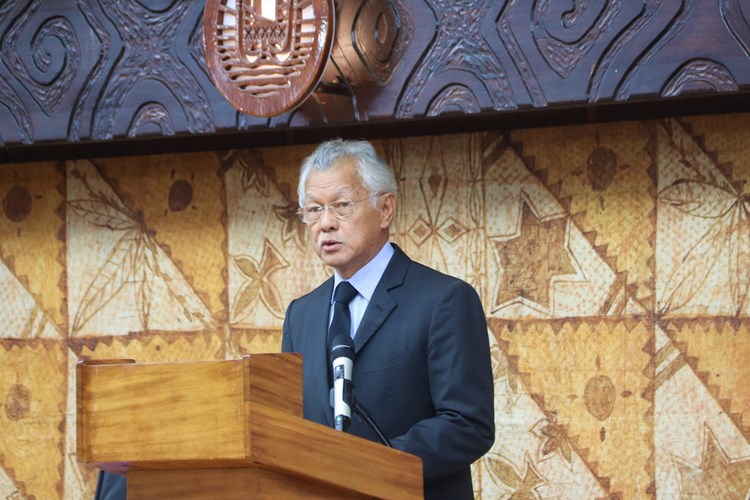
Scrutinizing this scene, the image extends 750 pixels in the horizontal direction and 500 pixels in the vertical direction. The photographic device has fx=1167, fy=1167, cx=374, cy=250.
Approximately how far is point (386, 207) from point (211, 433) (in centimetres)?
114

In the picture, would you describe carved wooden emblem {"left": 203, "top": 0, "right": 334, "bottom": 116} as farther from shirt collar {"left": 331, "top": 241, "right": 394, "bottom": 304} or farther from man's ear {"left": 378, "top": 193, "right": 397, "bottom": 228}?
shirt collar {"left": 331, "top": 241, "right": 394, "bottom": 304}

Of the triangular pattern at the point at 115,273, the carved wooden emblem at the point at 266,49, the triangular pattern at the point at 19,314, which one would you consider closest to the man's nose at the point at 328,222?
the carved wooden emblem at the point at 266,49

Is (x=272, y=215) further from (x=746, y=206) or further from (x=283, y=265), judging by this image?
(x=746, y=206)

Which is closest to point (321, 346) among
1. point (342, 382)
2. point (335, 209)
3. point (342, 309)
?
point (342, 309)

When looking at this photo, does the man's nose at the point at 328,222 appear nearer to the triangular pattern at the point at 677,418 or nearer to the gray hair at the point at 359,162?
the gray hair at the point at 359,162

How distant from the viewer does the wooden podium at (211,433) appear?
1743 mm

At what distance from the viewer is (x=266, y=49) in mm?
3785

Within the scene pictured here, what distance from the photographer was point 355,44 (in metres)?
3.79

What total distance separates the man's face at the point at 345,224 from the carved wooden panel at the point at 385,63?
41.5 inches

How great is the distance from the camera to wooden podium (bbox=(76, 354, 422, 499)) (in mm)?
1743

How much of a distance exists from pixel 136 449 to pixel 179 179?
2709 mm

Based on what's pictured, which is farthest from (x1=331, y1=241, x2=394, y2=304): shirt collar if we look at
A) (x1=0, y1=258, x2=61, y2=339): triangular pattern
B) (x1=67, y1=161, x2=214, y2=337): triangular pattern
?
(x1=0, y1=258, x2=61, y2=339): triangular pattern

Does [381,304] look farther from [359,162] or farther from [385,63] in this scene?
[385,63]

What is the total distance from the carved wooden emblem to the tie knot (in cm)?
119
